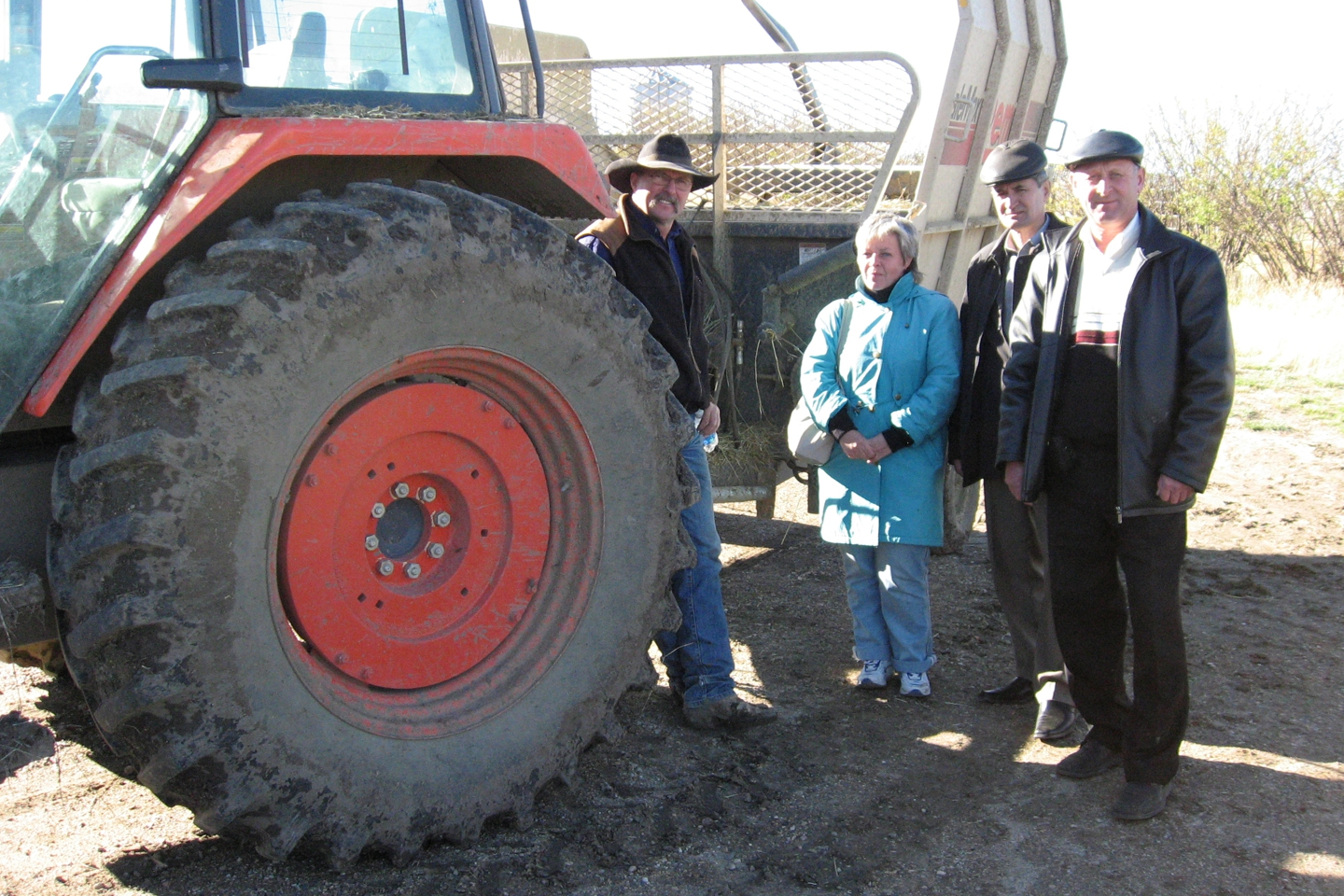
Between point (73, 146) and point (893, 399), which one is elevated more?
point (73, 146)

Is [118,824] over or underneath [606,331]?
underneath

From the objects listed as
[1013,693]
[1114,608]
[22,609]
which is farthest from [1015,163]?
[22,609]

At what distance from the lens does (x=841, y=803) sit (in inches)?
126

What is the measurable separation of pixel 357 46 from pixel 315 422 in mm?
1018

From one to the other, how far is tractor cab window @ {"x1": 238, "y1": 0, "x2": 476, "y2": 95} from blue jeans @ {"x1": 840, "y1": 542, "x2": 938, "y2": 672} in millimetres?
2031

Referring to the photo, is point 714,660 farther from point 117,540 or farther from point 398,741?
point 117,540

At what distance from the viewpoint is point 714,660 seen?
3.70 metres

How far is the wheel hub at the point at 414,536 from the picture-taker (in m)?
2.55

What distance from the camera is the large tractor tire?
87.7 inches

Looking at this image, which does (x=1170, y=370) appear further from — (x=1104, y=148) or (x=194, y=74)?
(x=194, y=74)

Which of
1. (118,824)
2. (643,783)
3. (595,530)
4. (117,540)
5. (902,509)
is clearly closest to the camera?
(117,540)

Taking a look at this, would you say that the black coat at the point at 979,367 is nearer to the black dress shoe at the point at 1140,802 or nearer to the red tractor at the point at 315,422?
the black dress shoe at the point at 1140,802

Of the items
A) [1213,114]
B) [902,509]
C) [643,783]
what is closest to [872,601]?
[902,509]

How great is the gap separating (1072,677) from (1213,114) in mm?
12108
